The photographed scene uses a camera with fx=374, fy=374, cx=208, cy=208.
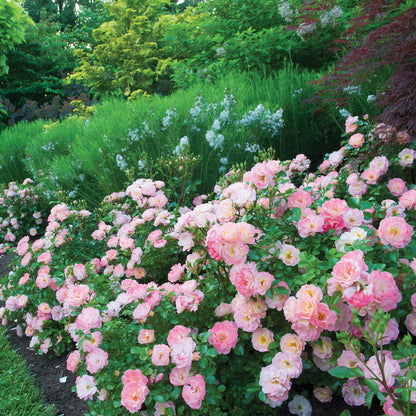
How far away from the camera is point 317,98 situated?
3.67 meters

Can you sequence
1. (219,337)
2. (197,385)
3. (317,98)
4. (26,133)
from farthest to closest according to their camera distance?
(26,133) < (317,98) < (219,337) < (197,385)

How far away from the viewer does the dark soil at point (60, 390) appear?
151cm

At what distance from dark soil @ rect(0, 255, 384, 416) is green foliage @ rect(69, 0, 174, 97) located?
23.0ft

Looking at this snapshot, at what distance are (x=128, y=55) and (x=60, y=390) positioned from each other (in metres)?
8.52

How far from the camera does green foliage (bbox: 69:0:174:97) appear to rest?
871 cm

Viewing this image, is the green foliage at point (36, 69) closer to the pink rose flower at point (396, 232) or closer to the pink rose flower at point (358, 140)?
the pink rose flower at point (358, 140)

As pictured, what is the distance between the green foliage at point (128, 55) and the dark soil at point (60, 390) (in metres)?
7.00

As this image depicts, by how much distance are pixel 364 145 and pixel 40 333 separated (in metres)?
2.40

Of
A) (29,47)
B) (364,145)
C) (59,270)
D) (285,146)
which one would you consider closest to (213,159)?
(285,146)

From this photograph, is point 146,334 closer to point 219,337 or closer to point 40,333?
point 219,337

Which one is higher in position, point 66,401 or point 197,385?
point 197,385

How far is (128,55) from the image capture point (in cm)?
903

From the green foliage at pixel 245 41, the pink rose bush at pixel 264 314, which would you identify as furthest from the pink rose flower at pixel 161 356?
the green foliage at pixel 245 41

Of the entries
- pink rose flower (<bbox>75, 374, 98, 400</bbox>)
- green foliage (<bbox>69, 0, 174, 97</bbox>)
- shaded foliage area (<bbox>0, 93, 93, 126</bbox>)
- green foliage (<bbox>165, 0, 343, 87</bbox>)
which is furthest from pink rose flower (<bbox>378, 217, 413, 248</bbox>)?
shaded foliage area (<bbox>0, 93, 93, 126</bbox>)
